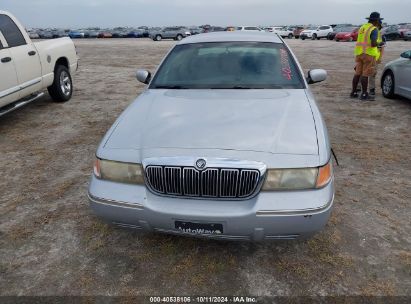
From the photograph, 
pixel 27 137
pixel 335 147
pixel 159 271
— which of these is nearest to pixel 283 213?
pixel 159 271

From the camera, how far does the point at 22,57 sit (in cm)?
606

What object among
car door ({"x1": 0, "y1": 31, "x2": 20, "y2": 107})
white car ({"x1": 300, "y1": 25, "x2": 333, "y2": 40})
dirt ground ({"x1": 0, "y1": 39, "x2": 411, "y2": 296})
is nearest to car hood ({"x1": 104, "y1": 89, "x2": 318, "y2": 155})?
dirt ground ({"x1": 0, "y1": 39, "x2": 411, "y2": 296})

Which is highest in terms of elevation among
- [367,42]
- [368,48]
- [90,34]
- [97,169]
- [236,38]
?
[236,38]

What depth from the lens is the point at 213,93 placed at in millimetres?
3504

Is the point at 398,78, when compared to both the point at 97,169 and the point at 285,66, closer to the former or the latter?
the point at 285,66

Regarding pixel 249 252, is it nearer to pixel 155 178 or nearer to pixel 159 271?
pixel 159 271

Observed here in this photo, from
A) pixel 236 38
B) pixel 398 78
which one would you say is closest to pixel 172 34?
pixel 398 78

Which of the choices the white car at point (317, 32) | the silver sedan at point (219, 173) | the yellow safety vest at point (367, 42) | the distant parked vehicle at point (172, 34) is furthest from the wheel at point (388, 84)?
the distant parked vehicle at point (172, 34)

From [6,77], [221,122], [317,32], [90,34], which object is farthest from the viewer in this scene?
[90,34]

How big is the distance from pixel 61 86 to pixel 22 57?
5.41 ft

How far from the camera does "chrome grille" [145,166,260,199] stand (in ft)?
7.70

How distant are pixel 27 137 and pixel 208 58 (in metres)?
3.55

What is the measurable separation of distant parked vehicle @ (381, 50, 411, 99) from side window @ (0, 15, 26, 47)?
24.1 feet

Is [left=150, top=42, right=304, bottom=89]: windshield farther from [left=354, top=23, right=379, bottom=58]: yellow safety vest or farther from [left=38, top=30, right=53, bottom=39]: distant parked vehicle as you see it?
[left=38, top=30, right=53, bottom=39]: distant parked vehicle
